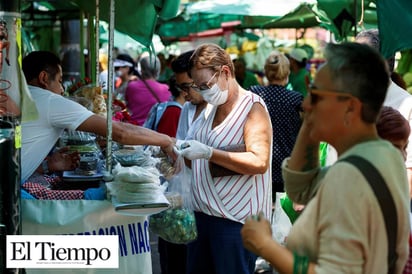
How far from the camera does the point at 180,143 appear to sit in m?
4.30

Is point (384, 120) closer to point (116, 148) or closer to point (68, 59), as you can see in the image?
point (116, 148)

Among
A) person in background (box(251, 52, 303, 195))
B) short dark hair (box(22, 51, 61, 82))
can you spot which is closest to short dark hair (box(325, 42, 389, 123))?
short dark hair (box(22, 51, 61, 82))

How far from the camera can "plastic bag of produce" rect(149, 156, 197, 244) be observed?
421 centimetres

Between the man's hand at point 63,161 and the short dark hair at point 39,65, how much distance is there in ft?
1.72

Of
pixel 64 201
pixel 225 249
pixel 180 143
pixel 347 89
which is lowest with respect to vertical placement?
pixel 225 249

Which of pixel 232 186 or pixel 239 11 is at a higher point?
pixel 239 11

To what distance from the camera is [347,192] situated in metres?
2.23

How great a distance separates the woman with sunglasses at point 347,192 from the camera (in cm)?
223

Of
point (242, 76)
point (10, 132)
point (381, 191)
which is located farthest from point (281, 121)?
point (242, 76)

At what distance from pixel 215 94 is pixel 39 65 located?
1.18 m

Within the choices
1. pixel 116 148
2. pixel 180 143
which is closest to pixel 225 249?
pixel 180 143

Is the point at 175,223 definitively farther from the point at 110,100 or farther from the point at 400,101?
the point at 400,101

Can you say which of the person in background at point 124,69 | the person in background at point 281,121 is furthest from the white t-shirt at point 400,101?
the person in background at point 124,69

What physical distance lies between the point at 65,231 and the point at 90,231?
5.4 inches
